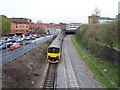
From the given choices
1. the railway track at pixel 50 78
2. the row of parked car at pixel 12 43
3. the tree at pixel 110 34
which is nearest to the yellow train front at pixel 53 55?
the railway track at pixel 50 78

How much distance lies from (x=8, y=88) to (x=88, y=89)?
20.2 feet

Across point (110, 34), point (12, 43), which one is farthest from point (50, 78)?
point (12, 43)

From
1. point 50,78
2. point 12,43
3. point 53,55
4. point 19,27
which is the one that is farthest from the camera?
point 19,27

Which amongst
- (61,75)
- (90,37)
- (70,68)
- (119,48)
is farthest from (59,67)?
(90,37)

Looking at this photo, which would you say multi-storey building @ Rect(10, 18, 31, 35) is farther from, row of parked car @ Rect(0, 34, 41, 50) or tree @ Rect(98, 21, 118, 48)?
tree @ Rect(98, 21, 118, 48)

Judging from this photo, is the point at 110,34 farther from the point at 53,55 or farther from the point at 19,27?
the point at 19,27

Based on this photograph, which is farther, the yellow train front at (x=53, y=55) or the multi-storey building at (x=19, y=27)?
the multi-storey building at (x=19, y=27)

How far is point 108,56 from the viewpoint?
32375 mm

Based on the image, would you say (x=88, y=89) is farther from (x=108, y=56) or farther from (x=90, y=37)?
(x=90, y=37)

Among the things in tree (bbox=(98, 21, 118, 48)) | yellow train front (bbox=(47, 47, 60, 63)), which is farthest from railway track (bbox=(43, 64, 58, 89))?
→ tree (bbox=(98, 21, 118, 48))

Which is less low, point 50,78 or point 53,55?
point 53,55

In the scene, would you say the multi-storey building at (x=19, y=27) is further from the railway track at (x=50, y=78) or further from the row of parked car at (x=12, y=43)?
the railway track at (x=50, y=78)

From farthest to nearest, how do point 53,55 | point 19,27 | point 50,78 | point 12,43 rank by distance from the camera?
point 19,27 → point 12,43 → point 53,55 → point 50,78

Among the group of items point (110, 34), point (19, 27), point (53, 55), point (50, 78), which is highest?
point (19, 27)
